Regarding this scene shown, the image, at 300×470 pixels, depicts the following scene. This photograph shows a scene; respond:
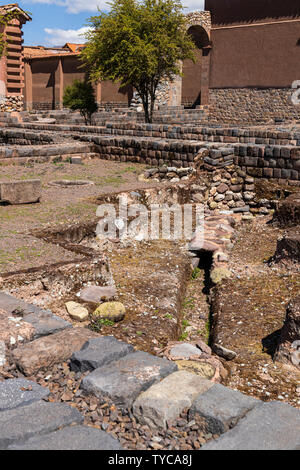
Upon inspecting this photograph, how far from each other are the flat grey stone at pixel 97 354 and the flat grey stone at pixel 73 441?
2.22 ft

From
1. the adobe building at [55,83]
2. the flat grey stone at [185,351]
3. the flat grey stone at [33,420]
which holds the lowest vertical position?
the flat grey stone at [185,351]

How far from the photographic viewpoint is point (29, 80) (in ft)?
104

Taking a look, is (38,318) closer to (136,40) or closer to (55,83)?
(136,40)

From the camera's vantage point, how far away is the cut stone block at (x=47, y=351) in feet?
9.64

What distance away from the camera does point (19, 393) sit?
260cm

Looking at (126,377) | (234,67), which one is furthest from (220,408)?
(234,67)

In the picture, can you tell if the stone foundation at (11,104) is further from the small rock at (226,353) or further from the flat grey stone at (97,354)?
the flat grey stone at (97,354)

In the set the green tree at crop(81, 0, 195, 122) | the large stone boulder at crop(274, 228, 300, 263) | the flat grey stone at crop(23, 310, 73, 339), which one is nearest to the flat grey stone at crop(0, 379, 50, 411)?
the flat grey stone at crop(23, 310, 73, 339)

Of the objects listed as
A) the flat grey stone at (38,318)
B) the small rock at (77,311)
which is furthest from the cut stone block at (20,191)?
the flat grey stone at (38,318)

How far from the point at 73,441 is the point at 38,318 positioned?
146cm

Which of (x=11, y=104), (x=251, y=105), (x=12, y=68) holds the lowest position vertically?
(x=11, y=104)

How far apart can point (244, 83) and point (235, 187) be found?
55.6 ft

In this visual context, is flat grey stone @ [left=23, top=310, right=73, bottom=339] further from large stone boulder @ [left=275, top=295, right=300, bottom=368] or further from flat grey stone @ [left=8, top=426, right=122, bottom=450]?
large stone boulder @ [left=275, top=295, right=300, bottom=368]
